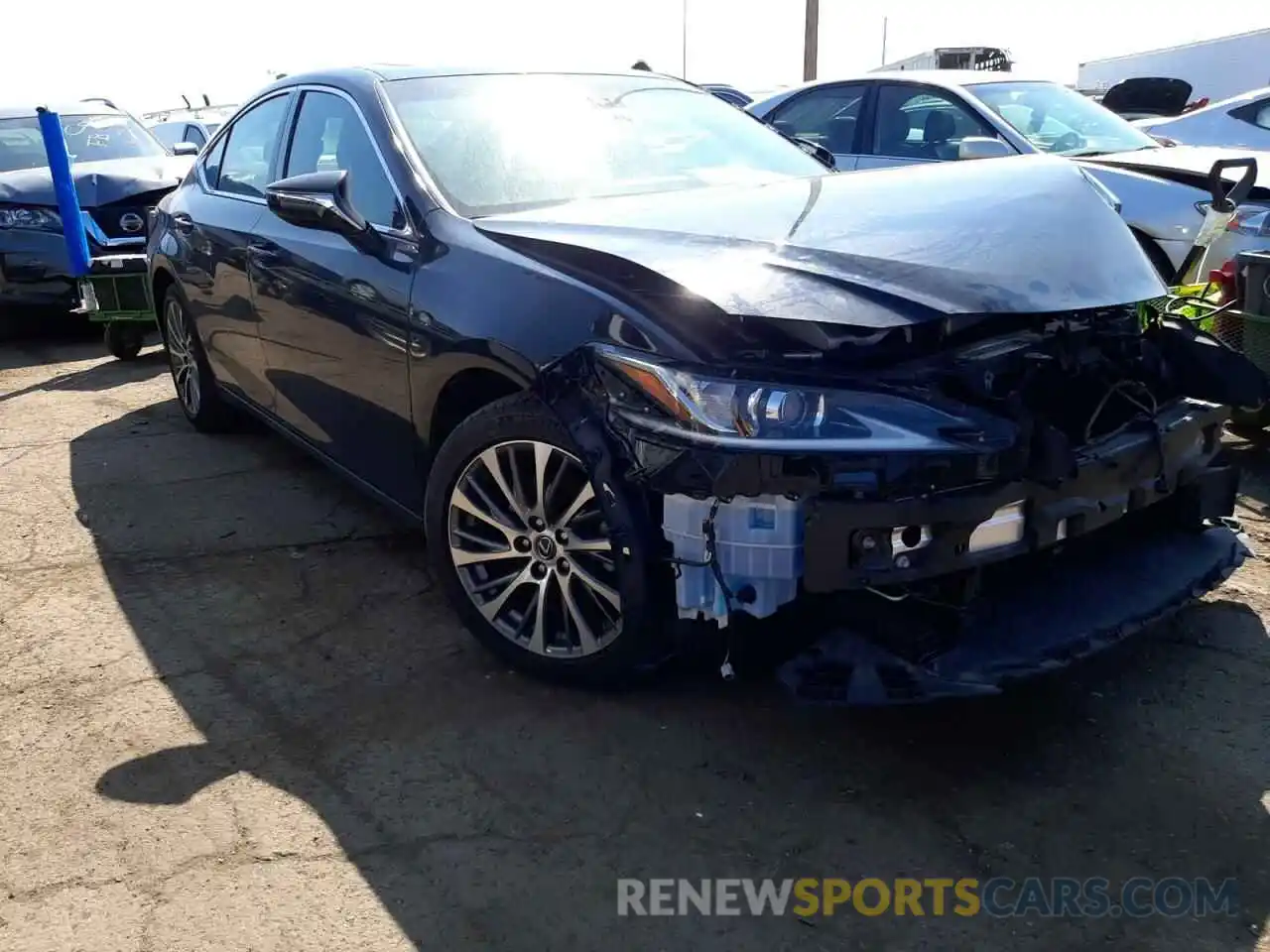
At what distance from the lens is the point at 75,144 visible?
945 centimetres

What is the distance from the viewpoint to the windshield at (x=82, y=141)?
9.08 metres

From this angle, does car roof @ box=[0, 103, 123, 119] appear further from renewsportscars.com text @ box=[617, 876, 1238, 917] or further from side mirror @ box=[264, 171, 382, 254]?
renewsportscars.com text @ box=[617, 876, 1238, 917]

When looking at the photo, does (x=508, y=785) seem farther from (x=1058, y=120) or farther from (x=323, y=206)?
(x=1058, y=120)

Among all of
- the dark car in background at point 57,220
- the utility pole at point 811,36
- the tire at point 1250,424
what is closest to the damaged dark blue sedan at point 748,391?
the tire at point 1250,424

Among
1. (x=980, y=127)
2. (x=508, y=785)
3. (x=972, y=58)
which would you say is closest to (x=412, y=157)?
(x=508, y=785)

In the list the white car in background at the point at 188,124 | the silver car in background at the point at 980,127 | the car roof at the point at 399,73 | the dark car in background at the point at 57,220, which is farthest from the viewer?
the white car in background at the point at 188,124

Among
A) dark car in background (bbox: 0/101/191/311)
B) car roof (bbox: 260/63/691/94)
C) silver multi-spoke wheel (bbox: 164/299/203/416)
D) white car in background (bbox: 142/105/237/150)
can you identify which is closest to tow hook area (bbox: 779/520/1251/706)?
car roof (bbox: 260/63/691/94)

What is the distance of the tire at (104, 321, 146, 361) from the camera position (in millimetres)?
7773

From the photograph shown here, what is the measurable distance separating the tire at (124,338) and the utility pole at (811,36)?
1678cm

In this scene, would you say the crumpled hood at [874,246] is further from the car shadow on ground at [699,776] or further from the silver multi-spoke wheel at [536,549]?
the car shadow on ground at [699,776]

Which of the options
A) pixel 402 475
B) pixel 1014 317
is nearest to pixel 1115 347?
pixel 1014 317

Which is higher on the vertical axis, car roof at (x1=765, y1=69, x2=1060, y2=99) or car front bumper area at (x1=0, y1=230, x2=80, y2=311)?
car roof at (x1=765, y1=69, x2=1060, y2=99)

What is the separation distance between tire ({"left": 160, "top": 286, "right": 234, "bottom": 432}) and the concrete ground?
5.94ft

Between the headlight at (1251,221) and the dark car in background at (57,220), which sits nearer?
the headlight at (1251,221)
